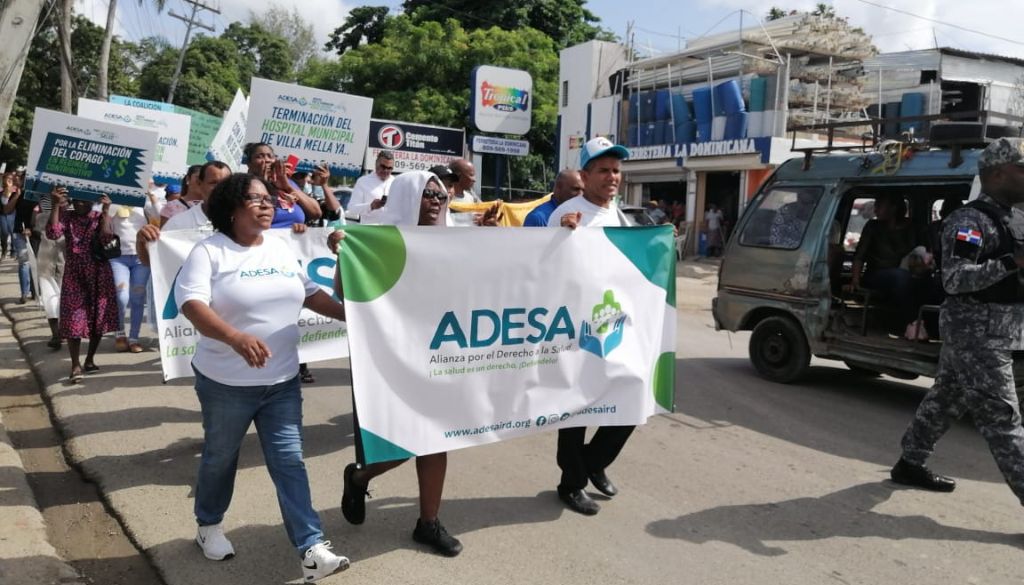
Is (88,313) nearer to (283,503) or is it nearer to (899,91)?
(283,503)

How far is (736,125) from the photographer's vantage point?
21250 mm

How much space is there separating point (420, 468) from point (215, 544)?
37.7 inches

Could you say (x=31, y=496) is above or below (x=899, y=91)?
below

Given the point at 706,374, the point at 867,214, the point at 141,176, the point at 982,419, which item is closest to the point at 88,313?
the point at 141,176

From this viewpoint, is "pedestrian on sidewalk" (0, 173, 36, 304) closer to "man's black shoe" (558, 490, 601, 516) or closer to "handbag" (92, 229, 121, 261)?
"handbag" (92, 229, 121, 261)

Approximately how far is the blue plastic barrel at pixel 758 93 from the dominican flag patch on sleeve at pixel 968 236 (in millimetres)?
17657

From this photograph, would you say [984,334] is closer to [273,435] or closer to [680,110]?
[273,435]

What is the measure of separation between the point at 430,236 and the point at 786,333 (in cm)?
484

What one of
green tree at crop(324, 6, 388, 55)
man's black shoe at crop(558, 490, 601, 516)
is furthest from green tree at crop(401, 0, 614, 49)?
man's black shoe at crop(558, 490, 601, 516)

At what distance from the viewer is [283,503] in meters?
3.31

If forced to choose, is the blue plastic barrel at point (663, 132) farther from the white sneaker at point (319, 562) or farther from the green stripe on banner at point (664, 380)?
the white sneaker at point (319, 562)

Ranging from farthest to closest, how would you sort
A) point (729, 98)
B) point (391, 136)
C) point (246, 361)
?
point (391, 136) → point (729, 98) → point (246, 361)

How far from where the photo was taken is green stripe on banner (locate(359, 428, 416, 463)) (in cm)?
340

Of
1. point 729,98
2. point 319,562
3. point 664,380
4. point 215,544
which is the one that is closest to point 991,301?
point 664,380
